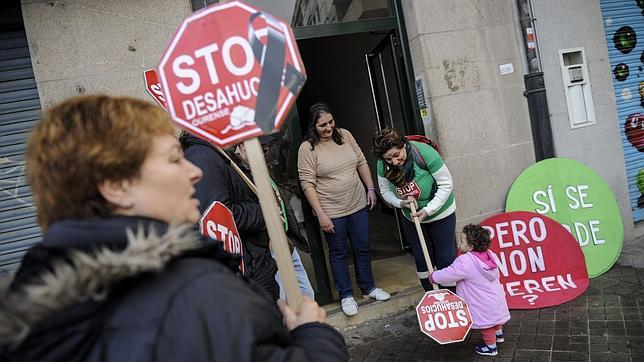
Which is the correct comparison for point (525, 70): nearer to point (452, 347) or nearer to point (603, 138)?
point (603, 138)

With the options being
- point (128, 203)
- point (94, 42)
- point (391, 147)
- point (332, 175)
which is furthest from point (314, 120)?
point (128, 203)

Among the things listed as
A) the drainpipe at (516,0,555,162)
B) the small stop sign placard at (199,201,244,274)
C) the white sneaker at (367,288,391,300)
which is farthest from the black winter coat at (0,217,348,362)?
the drainpipe at (516,0,555,162)

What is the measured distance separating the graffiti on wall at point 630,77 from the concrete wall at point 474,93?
1356 millimetres

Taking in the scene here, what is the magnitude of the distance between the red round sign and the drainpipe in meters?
1.00

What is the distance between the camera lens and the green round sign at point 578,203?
4309 millimetres

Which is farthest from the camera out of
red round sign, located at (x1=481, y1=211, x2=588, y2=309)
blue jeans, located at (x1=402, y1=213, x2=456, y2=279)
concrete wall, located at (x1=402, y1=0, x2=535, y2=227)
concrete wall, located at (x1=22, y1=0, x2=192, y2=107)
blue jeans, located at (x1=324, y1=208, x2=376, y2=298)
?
concrete wall, located at (x1=402, y1=0, x2=535, y2=227)

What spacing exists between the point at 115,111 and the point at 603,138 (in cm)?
533

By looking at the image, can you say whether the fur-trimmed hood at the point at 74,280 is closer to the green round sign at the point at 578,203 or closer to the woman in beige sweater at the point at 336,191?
the woman in beige sweater at the point at 336,191

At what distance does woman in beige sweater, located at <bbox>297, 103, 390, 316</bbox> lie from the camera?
4.04m

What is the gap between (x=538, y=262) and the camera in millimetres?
3979

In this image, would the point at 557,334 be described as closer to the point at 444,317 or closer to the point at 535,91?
the point at 444,317

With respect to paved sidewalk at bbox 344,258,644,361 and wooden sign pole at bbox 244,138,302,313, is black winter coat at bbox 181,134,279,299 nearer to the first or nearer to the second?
wooden sign pole at bbox 244,138,302,313

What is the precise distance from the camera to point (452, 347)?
11.4 ft

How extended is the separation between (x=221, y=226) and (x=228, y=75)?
91cm
